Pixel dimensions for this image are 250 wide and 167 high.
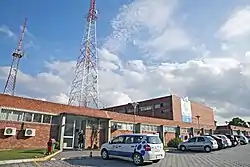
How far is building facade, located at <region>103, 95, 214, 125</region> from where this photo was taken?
5494cm

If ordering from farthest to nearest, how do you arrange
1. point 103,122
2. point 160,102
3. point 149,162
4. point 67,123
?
1. point 160,102
2. point 103,122
3. point 67,123
4. point 149,162

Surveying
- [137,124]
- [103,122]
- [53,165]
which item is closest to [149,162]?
[53,165]

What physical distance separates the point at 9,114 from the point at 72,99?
12440mm

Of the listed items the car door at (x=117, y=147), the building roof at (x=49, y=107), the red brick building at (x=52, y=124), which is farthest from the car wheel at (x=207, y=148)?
the car door at (x=117, y=147)

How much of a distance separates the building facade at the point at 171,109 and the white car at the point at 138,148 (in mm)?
39156

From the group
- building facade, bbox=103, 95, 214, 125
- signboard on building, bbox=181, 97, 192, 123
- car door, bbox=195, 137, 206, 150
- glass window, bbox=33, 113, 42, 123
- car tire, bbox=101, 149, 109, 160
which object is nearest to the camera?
car tire, bbox=101, 149, 109, 160

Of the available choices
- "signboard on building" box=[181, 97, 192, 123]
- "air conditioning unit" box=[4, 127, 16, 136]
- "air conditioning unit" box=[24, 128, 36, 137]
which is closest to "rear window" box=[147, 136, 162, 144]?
"air conditioning unit" box=[24, 128, 36, 137]

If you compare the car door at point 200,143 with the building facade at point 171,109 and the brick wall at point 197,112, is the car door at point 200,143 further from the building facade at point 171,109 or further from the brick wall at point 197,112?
the brick wall at point 197,112

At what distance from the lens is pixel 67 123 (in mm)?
23438

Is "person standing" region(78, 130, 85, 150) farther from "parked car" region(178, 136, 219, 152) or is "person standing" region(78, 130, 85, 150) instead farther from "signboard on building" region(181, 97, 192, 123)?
"signboard on building" region(181, 97, 192, 123)

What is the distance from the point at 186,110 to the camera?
2335 inches

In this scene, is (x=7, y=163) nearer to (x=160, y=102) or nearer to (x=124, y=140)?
(x=124, y=140)

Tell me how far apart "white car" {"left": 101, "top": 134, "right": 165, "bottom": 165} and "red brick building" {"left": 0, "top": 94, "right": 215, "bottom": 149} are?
818cm

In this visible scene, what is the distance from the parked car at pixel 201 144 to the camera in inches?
966
